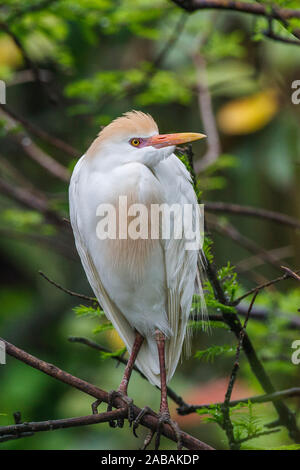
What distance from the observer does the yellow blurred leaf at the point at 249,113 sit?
4164mm

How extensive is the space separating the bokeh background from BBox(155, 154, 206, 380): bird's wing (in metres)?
0.61

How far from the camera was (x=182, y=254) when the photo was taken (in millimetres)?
1613

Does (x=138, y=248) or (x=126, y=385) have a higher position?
(x=138, y=248)

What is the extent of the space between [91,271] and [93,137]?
146 cm

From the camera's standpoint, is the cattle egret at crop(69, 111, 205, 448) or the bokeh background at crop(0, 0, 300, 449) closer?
the cattle egret at crop(69, 111, 205, 448)

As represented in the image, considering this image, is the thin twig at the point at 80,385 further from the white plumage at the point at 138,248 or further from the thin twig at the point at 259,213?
the thin twig at the point at 259,213

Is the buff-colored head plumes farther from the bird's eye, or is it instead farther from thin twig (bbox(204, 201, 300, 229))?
thin twig (bbox(204, 201, 300, 229))

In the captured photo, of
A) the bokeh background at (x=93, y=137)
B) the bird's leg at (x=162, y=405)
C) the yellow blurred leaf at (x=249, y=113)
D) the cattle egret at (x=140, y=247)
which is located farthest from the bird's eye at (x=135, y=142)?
the yellow blurred leaf at (x=249, y=113)

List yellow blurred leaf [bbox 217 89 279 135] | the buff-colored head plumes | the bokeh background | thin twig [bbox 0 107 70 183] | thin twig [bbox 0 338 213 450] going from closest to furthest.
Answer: thin twig [bbox 0 338 213 450], the buff-colored head plumes, the bokeh background, thin twig [bbox 0 107 70 183], yellow blurred leaf [bbox 217 89 279 135]

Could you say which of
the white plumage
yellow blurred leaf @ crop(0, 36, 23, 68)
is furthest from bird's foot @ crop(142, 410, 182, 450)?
yellow blurred leaf @ crop(0, 36, 23, 68)

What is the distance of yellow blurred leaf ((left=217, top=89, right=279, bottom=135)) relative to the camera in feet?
13.7

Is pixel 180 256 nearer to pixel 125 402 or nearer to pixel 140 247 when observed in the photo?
pixel 140 247

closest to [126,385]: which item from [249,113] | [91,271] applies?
[91,271]

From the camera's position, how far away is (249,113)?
418 centimetres
